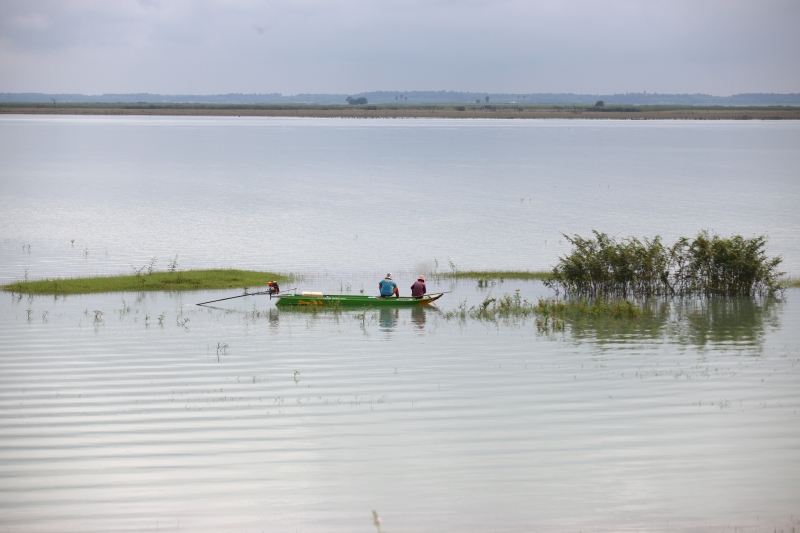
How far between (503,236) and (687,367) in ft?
111

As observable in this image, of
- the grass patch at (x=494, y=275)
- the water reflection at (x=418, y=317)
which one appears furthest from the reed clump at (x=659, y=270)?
the water reflection at (x=418, y=317)

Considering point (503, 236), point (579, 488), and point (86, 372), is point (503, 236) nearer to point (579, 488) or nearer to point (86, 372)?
point (86, 372)

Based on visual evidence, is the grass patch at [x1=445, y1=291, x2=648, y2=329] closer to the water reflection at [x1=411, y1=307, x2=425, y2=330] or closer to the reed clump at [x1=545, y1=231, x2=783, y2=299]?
the water reflection at [x1=411, y1=307, x2=425, y2=330]

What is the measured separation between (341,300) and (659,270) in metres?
12.1

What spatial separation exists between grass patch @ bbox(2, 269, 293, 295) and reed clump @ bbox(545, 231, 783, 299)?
12640mm

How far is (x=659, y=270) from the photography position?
3556 cm

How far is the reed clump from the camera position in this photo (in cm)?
3500

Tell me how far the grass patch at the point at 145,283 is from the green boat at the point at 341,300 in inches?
208

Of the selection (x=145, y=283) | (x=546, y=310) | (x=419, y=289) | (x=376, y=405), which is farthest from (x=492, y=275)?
(x=376, y=405)

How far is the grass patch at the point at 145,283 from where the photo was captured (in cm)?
3675

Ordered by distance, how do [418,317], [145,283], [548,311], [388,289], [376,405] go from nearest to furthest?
1. [376,405]
2. [548,311]
3. [418,317]
4. [388,289]
5. [145,283]

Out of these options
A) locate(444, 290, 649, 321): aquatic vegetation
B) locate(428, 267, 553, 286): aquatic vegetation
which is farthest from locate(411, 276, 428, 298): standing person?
locate(428, 267, 553, 286): aquatic vegetation

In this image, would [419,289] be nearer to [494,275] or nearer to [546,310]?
[546,310]

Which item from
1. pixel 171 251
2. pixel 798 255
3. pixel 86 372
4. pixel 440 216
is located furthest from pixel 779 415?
pixel 440 216
